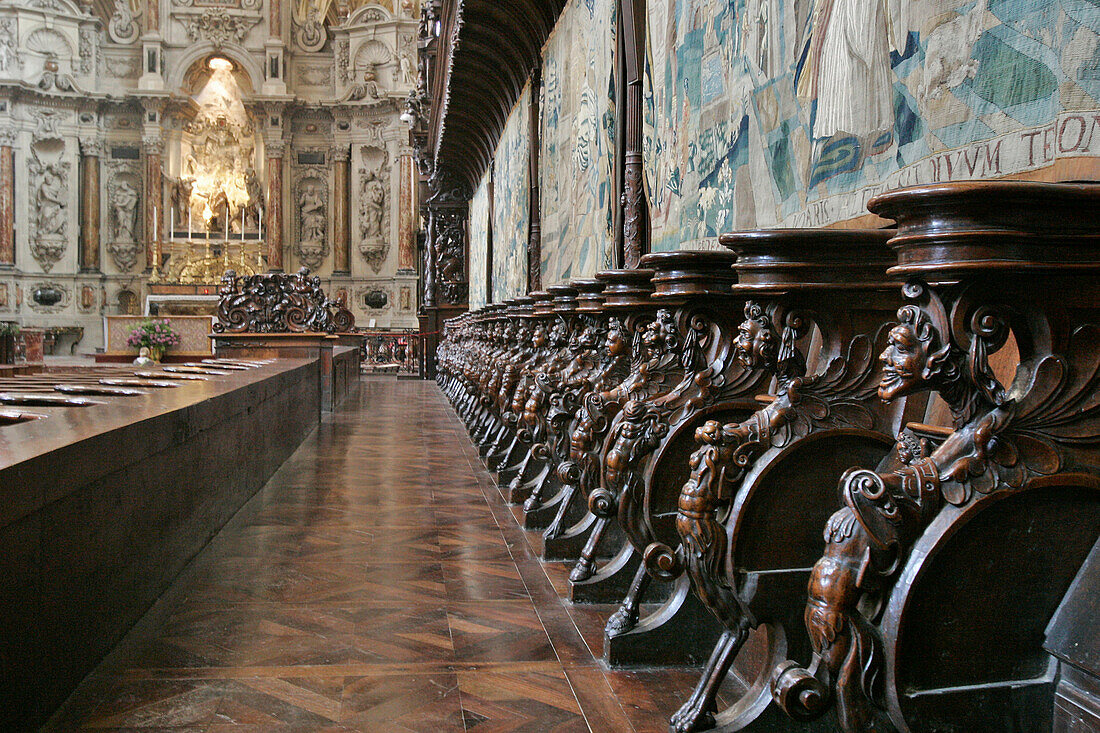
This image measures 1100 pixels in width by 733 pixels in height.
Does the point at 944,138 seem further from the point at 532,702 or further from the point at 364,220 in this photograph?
the point at 364,220

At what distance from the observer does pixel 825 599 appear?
1.31 metres

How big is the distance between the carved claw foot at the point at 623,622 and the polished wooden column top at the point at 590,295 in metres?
1.17

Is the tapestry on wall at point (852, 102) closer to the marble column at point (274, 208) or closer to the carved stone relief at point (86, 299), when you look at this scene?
the marble column at point (274, 208)

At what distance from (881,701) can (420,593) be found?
2.01m

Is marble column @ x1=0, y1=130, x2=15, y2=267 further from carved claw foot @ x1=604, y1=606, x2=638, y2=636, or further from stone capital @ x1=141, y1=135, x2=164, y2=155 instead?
carved claw foot @ x1=604, y1=606, x2=638, y2=636

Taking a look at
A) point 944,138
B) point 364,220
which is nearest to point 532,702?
point 944,138

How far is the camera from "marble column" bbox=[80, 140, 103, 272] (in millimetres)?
24672

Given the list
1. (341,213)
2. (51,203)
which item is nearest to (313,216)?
(341,213)

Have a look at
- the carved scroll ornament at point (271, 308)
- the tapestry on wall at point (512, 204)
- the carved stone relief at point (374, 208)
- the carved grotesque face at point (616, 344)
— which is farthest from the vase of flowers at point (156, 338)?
the carved grotesque face at point (616, 344)

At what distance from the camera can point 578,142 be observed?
6.54 m

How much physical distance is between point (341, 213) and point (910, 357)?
970 inches

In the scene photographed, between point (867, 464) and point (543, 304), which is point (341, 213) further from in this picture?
point (867, 464)

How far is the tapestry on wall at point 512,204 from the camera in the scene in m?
9.39

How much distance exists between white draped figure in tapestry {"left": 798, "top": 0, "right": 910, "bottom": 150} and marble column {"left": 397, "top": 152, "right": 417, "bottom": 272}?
22.0m
